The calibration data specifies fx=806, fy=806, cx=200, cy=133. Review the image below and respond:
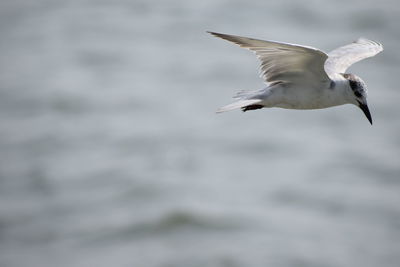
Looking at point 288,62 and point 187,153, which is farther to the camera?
point 187,153

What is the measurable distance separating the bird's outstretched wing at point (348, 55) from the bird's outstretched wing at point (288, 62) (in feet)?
1.78

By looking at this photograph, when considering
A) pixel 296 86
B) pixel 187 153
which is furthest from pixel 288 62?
pixel 187 153

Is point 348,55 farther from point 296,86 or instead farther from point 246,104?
point 246,104

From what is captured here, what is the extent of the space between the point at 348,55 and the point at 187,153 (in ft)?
38.9

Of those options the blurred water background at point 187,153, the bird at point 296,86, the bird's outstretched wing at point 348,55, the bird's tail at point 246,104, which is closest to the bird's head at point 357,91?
the bird at point 296,86

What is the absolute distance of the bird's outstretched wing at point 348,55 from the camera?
8.31 m

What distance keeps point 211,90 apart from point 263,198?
401cm

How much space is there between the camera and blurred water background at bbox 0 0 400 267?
1705 cm

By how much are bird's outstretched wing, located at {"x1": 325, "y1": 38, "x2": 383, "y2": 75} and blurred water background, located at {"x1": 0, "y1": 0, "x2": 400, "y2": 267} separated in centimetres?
805

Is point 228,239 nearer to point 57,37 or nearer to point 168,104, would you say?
point 168,104

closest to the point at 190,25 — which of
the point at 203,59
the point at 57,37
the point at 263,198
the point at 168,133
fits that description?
the point at 203,59

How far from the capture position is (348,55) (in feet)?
28.3

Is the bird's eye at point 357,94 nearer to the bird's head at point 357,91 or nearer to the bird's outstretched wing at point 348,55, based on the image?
the bird's head at point 357,91

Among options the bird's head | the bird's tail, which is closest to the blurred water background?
the bird's head
